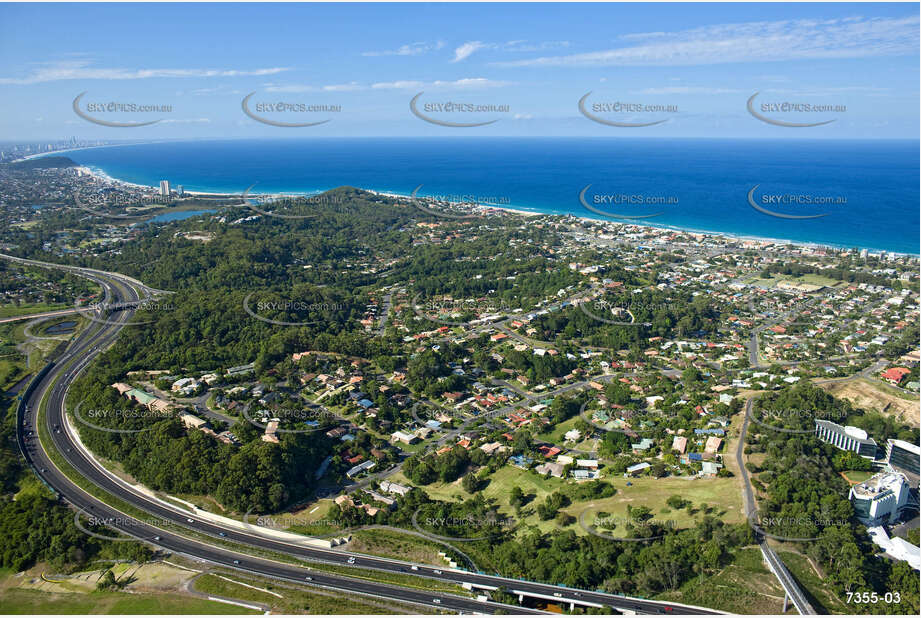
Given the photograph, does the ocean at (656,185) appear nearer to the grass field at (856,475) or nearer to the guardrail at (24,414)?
the grass field at (856,475)

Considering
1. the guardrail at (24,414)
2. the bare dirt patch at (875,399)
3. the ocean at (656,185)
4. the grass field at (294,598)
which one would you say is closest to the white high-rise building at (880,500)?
the bare dirt patch at (875,399)

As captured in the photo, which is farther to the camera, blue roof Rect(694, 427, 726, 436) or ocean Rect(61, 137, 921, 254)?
ocean Rect(61, 137, 921, 254)

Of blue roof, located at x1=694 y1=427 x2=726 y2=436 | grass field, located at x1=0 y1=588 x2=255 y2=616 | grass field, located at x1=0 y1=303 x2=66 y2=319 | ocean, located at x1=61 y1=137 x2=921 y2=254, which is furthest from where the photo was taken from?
ocean, located at x1=61 y1=137 x2=921 y2=254

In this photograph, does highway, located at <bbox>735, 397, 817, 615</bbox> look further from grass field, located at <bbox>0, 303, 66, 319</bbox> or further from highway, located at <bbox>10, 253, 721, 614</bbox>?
grass field, located at <bbox>0, 303, 66, 319</bbox>

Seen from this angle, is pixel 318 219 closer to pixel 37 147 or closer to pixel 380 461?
pixel 380 461

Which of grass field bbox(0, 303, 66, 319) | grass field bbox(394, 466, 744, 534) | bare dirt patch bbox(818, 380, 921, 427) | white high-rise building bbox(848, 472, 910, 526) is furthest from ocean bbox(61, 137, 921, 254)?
grass field bbox(0, 303, 66, 319)

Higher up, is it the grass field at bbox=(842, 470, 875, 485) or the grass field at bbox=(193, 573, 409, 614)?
the grass field at bbox=(842, 470, 875, 485)

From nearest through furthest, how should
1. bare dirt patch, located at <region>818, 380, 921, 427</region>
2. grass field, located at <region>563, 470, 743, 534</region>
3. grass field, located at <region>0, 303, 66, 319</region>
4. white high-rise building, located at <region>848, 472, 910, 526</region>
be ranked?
1. white high-rise building, located at <region>848, 472, 910, 526</region>
2. grass field, located at <region>563, 470, 743, 534</region>
3. bare dirt patch, located at <region>818, 380, 921, 427</region>
4. grass field, located at <region>0, 303, 66, 319</region>
